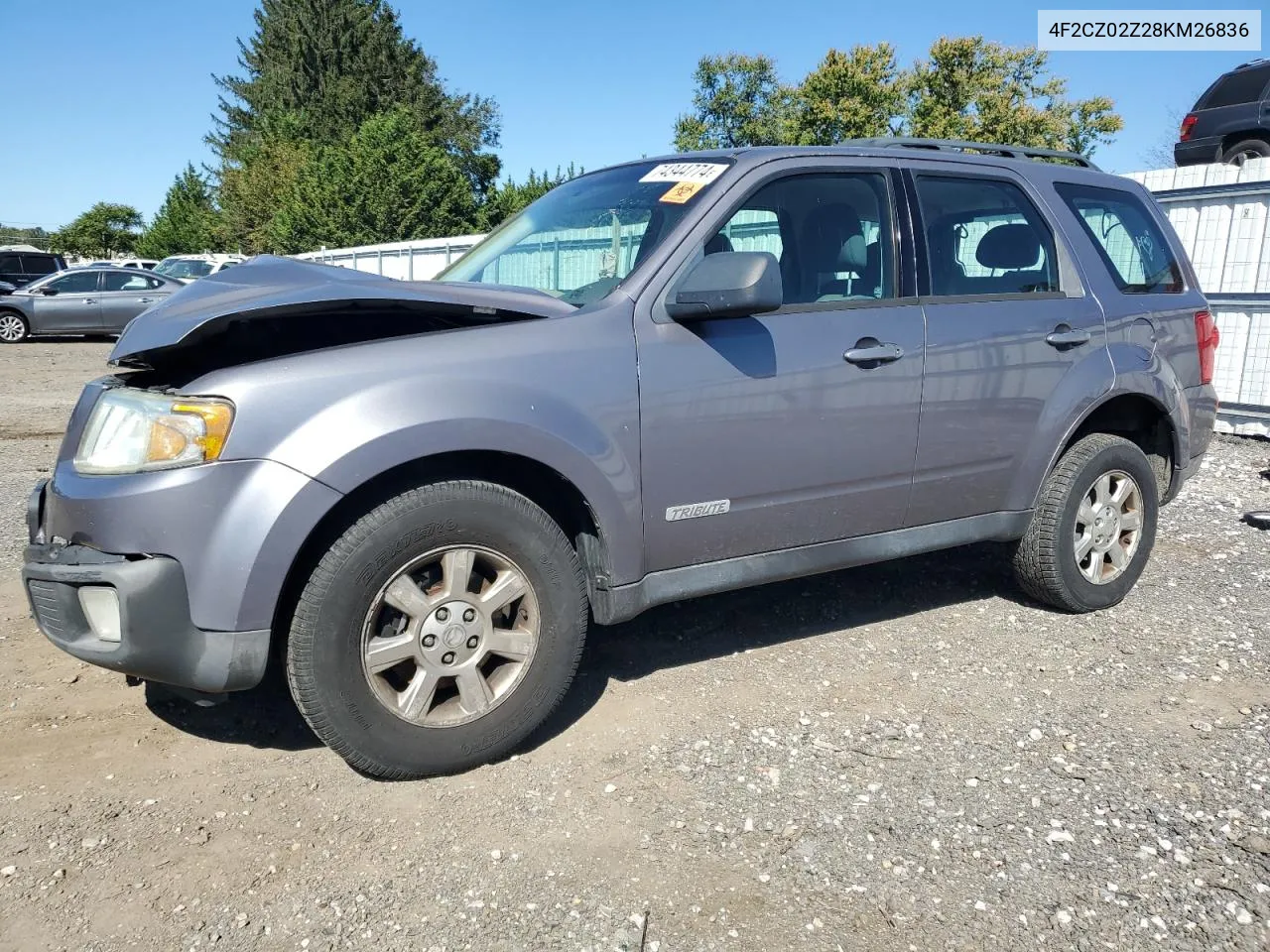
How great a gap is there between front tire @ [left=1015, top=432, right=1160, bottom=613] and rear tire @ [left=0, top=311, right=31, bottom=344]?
1996 cm

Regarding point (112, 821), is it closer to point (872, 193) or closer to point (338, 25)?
point (872, 193)

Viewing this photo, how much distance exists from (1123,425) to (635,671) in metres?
2.55

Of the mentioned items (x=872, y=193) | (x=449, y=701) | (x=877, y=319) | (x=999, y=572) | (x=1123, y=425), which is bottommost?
(x=999, y=572)

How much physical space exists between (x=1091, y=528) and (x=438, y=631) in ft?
9.97

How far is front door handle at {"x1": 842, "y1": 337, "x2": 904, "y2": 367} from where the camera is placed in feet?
11.5

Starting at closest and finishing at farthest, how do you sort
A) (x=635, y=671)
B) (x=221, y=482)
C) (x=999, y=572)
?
1. (x=221, y=482)
2. (x=635, y=671)
3. (x=999, y=572)

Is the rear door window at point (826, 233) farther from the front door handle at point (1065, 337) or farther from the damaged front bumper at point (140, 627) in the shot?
the damaged front bumper at point (140, 627)

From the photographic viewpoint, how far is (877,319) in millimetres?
3600

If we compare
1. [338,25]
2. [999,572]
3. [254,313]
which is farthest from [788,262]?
[338,25]

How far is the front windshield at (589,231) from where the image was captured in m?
3.38

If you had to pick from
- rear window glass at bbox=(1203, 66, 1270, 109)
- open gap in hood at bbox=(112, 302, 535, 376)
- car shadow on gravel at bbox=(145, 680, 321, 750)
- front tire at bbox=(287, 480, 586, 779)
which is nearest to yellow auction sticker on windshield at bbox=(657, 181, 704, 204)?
open gap in hood at bbox=(112, 302, 535, 376)

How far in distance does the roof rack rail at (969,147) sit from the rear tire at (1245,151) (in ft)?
32.4

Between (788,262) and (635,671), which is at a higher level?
(788,262)

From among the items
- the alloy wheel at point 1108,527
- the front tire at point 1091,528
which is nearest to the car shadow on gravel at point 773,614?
the front tire at point 1091,528
